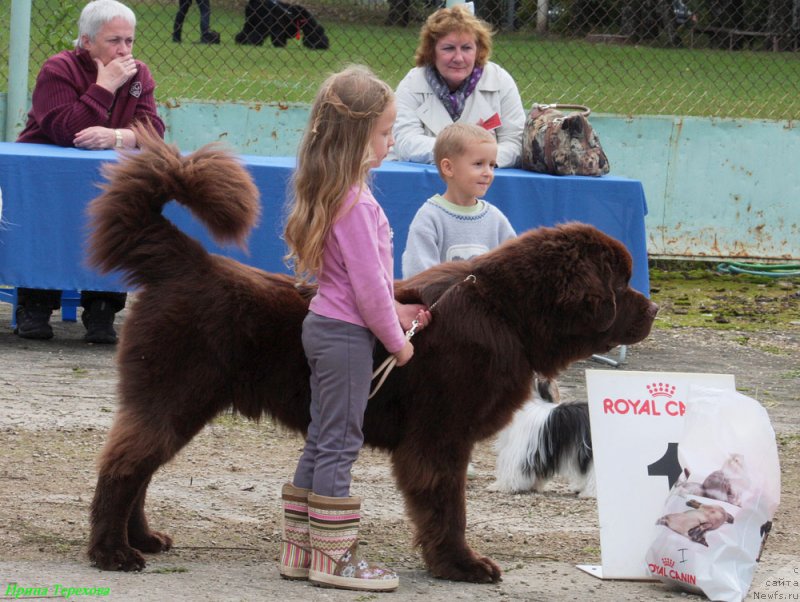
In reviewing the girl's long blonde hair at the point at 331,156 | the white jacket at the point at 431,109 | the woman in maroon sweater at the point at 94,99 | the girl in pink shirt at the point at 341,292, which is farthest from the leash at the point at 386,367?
the woman in maroon sweater at the point at 94,99

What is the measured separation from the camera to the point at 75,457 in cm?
512

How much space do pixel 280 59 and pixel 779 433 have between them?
267 inches

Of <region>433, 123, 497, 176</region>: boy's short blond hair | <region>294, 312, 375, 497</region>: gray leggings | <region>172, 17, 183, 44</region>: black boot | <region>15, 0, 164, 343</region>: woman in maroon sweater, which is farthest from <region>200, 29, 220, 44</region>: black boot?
<region>294, 312, 375, 497</region>: gray leggings

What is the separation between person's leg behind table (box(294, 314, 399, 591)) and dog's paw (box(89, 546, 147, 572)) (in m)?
0.57

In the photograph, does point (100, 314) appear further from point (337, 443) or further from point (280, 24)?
point (280, 24)

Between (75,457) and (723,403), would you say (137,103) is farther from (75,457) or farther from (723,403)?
(723,403)

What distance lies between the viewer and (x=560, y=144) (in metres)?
6.99

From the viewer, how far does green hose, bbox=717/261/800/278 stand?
10.3 m

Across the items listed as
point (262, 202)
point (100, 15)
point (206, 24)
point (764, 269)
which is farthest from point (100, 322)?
point (764, 269)

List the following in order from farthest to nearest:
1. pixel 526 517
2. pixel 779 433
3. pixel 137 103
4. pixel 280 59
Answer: pixel 280 59, pixel 137 103, pixel 779 433, pixel 526 517

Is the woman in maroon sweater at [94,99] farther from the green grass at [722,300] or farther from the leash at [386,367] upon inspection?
the green grass at [722,300]

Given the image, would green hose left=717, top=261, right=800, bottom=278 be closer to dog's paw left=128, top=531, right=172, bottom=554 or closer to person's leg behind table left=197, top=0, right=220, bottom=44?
person's leg behind table left=197, top=0, right=220, bottom=44

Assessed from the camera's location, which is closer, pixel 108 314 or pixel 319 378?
pixel 319 378

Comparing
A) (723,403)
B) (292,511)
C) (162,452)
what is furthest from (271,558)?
(723,403)
